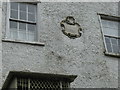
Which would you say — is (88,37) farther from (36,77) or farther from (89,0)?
(36,77)

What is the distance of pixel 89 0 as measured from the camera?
1490 cm

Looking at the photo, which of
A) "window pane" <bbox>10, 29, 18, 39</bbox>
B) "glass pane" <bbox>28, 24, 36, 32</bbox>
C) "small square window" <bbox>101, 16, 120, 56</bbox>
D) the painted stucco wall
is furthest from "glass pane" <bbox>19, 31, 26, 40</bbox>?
"small square window" <bbox>101, 16, 120, 56</bbox>

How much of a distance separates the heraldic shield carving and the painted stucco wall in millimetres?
145

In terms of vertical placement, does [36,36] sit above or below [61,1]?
below

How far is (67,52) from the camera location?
42.7 feet

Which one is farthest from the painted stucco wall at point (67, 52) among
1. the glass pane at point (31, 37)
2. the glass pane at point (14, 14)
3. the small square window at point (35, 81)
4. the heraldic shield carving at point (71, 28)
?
the small square window at point (35, 81)

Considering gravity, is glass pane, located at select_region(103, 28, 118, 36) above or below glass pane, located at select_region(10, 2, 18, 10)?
below

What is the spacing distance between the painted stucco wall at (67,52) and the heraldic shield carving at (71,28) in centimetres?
14

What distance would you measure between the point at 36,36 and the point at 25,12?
105 centimetres

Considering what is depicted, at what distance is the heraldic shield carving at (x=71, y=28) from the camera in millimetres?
13445

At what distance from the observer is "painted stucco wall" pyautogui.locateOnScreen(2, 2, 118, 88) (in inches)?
481

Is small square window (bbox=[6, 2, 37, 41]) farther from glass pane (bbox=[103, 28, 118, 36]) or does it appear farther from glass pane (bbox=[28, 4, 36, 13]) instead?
glass pane (bbox=[103, 28, 118, 36])

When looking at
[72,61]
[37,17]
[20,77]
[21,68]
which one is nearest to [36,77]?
[20,77]

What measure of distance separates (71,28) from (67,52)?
3.57 ft
